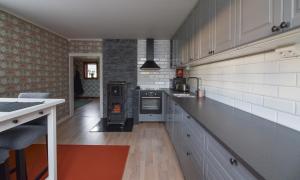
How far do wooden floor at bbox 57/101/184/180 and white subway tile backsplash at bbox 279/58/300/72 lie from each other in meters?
1.71

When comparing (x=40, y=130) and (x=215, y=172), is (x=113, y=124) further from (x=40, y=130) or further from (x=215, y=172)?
(x=215, y=172)

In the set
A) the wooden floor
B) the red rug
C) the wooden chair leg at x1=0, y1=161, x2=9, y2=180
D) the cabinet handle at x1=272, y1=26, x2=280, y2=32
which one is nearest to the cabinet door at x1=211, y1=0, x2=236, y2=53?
the cabinet handle at x1=272, y1=26, x2=280, y2=32

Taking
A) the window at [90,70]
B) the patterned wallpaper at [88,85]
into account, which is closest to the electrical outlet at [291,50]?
the patterned wallpaper at [88,85]

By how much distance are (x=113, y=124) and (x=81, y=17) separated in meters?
2.62

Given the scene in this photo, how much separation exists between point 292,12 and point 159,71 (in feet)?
16.1

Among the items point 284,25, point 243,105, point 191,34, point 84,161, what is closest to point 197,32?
point 191,34

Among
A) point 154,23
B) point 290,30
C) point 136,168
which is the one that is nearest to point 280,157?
point 290,30

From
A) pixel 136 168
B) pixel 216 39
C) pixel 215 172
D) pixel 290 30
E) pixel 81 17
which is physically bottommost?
pixel 136 168

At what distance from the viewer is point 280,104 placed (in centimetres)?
145

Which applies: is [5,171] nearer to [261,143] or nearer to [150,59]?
[261,143]

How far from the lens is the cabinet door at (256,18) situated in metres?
1.06

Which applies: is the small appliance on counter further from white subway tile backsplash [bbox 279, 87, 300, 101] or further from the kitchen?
white subway tile backsplash [bbox 279, 87, 300, 101]

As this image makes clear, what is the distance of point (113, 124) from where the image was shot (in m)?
5.09

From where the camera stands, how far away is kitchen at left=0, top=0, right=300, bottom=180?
1157mm
